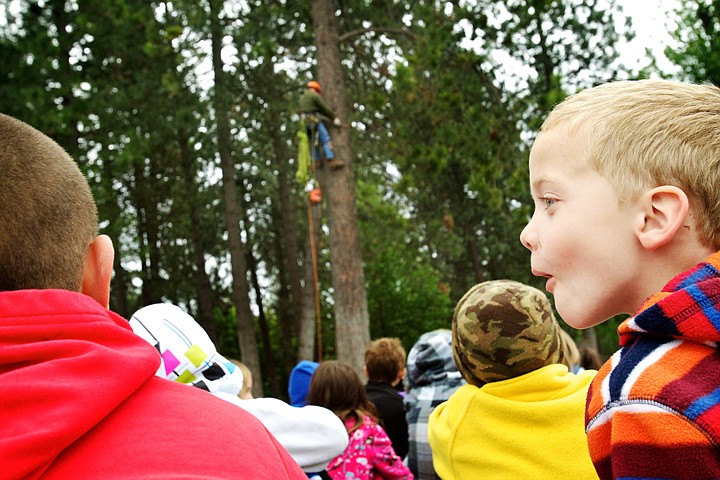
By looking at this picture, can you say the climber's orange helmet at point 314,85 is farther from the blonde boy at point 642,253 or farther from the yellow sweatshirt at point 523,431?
the blonde boy at point 642,253

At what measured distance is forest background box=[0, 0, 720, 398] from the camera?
454 inches

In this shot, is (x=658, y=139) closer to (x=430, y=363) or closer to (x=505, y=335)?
(x=505, y=335)

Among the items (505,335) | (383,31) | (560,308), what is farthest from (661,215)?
(383,31)

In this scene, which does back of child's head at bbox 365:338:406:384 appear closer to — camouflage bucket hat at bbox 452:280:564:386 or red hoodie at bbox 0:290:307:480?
camouflage bucket hat at bbox 452:280:564:386

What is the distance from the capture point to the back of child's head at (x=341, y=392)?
4320 mm

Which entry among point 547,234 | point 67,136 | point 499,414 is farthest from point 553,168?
point 67,136

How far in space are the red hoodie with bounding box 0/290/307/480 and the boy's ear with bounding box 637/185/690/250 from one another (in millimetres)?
689

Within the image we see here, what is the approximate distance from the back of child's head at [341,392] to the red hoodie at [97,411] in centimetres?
311

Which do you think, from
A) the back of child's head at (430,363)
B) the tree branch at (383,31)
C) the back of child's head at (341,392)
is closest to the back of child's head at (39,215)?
the back of child's head at (430,363)

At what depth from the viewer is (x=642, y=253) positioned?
1.21 m

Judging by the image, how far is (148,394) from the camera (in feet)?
3.96

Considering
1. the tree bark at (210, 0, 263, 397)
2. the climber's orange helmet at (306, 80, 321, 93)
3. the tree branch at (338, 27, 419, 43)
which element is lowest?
the tree bark at (210, 0, 263, 397)

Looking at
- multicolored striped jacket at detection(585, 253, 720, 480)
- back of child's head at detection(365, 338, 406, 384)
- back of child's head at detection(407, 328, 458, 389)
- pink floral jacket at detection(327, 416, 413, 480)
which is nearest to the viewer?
multicolored striped jacket at detection(585, 253, 720, 480)

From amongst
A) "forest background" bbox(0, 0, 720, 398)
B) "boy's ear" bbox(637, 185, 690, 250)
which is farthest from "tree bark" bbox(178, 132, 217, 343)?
"boy's ear" bbox(637, 185, 690, 250)
